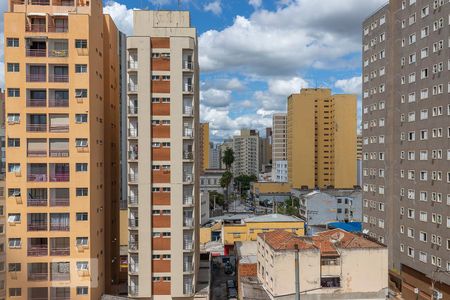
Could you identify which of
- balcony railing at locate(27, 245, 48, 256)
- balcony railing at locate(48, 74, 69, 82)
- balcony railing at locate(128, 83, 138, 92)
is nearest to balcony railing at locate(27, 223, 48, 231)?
balcony railing at locate(27, 245, 48, 256)

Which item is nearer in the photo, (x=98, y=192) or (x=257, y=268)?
(x=98, y=192)

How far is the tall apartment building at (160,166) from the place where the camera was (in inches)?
1462

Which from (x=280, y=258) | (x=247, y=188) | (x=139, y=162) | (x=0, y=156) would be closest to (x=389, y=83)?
(x=280, y=258)

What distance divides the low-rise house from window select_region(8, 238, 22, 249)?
72.4 ft

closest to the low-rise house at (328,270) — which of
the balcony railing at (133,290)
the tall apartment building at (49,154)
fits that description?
the balcony railing at (133,290)

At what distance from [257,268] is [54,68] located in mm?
28885

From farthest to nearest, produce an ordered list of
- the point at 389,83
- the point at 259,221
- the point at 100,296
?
the point at 259,221, the point at 389,83, the point at 100,296

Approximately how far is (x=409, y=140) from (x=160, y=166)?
28501mm

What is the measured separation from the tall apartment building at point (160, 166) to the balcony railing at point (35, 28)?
7.29m

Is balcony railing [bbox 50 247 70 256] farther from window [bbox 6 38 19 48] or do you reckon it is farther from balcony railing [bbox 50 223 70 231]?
window [bbox 6 38 19 48]

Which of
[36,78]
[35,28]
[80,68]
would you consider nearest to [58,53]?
[80,68]

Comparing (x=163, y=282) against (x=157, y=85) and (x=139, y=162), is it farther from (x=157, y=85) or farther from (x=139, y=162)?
(x=157, y=85)

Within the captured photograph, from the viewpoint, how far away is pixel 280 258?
3678cm

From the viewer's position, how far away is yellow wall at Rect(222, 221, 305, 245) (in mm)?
64750
